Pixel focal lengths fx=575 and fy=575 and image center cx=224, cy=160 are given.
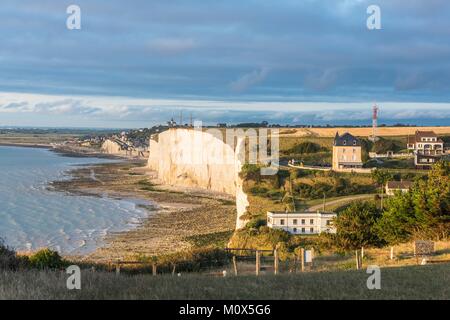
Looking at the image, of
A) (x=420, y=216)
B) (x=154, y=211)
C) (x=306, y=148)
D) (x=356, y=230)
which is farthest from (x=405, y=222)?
(x=306, y=148)

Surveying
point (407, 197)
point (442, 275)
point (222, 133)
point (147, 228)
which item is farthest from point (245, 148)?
point (442, 275)

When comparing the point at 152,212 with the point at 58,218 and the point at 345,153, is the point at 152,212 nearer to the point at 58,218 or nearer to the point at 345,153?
the point at 58,218

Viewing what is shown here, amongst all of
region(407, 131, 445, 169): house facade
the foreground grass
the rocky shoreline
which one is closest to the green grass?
the rocky shoreline

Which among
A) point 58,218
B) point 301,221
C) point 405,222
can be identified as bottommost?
point 58,218

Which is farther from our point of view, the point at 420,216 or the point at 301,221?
the point at 301,221

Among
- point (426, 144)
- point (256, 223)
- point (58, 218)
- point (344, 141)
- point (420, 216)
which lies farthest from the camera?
point (426, 144)

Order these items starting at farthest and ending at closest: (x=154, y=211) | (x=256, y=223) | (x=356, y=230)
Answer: (x=154, y=211)
(x=256, y=223)
(x=356, y=230)
